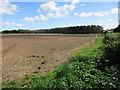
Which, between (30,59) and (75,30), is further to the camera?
(75,30)

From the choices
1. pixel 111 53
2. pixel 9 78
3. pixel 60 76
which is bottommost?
pixel 9 78

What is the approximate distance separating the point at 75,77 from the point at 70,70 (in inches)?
21.7

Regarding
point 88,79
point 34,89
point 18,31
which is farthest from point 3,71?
point 18,31

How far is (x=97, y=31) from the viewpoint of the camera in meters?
81.6

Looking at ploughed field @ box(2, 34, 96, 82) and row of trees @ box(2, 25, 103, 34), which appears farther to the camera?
row of trees @ box(2, 25, 103, 34)

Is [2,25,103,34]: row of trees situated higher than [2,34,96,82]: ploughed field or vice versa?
[2,25,103,34]: row of trees

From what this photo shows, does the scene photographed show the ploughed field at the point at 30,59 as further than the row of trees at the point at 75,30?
No

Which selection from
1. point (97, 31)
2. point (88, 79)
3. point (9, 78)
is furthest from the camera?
point (97, 31)

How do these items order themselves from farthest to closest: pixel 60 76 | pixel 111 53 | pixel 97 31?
pixel 97 31, pixel 111 53, pixel 60 76

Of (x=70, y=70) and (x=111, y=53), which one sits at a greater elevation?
(x=111, y=53)

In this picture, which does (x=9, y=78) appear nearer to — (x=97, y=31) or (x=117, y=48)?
(x=117, y=48)

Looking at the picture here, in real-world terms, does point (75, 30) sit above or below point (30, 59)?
above

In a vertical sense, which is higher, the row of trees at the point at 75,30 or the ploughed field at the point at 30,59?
the row of trees at the point at 75,30

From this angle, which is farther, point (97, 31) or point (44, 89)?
point (97, 31)
